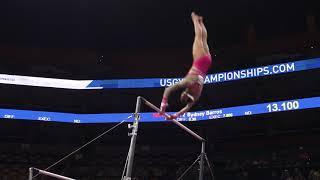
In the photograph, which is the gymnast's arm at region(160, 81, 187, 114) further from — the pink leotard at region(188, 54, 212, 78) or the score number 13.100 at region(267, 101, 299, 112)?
the score number 13.100 at region(267, 101, 299, 112)

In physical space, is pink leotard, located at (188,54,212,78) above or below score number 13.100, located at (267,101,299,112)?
below

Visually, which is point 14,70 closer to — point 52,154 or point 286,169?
point 52,154

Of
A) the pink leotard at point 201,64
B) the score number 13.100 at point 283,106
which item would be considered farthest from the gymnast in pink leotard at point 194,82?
the score number 13.100 at point 283,106

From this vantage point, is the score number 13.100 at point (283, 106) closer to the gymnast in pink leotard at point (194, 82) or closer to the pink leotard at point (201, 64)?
the gymnast in pink leotard at point (194, 82)

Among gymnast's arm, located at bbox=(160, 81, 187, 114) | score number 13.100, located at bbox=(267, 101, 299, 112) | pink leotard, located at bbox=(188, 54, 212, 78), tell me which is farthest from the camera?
score number 13.100, located at bbox=(267, 101, 299, 112)

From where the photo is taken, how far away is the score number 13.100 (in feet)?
64.8

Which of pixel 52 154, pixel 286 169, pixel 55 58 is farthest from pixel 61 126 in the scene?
pixel 286 169

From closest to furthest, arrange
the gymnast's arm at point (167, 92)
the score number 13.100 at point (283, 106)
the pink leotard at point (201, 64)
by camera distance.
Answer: the gymnast's arm at point (167, 92) → the pink leotard at point (201, 64) → the score number 13.100 at point (283, 106)

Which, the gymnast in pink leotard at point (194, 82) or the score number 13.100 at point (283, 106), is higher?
the score number 13.100 at point (283, 106)

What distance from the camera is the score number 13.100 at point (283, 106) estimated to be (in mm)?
19766

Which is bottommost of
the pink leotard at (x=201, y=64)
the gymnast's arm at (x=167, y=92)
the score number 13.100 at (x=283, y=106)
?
the gymnast's arm at (x=167, y=92)

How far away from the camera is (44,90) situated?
76.6 ft

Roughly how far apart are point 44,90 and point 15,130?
2591 millimetres

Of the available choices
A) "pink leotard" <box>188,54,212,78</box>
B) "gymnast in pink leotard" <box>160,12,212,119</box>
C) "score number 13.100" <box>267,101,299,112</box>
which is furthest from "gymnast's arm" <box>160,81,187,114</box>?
"score number 13.100" <box>267,101,299,112</box>
